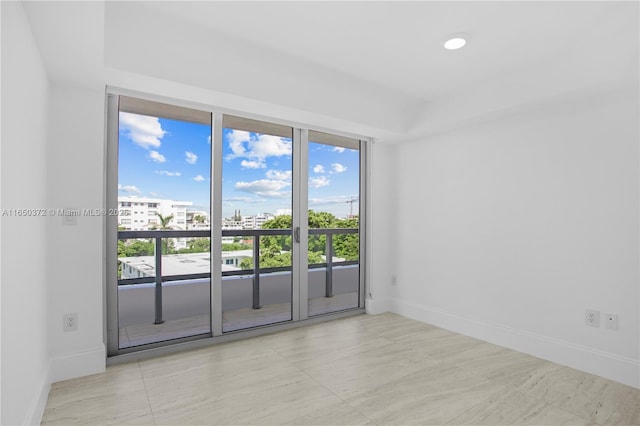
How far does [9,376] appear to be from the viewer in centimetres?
152

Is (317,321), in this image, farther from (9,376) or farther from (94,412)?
(9,376)

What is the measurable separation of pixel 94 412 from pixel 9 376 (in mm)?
793

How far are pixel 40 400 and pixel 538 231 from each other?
3.80 m

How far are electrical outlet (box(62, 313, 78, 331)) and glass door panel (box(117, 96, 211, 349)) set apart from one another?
369 millimetres

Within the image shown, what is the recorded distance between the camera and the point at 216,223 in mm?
3307

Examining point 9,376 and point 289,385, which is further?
point 289,385

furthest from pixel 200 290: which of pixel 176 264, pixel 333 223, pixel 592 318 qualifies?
pixel 592 318

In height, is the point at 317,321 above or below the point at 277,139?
below

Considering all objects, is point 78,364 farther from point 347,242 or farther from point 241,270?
point 347,242

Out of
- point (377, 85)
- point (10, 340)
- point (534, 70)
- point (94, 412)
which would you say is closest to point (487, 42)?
point (534, 70)

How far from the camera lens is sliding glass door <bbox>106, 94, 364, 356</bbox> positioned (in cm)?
303

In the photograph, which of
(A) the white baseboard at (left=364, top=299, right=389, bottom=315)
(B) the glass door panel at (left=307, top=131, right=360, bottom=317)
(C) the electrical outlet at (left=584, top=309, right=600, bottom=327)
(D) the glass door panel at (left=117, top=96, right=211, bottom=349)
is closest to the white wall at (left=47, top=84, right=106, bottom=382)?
(D) the glass door panel at (left=117, top=96, right=211, bottom=349)

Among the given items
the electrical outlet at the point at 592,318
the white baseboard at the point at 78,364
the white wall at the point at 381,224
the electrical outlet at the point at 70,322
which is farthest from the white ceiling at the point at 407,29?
the white baseboard at the point at 78,364

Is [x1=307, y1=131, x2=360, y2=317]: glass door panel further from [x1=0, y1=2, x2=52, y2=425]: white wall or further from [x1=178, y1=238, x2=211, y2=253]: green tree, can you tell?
[x1=0, y1=2, x2=52, y2=425]: white wall
